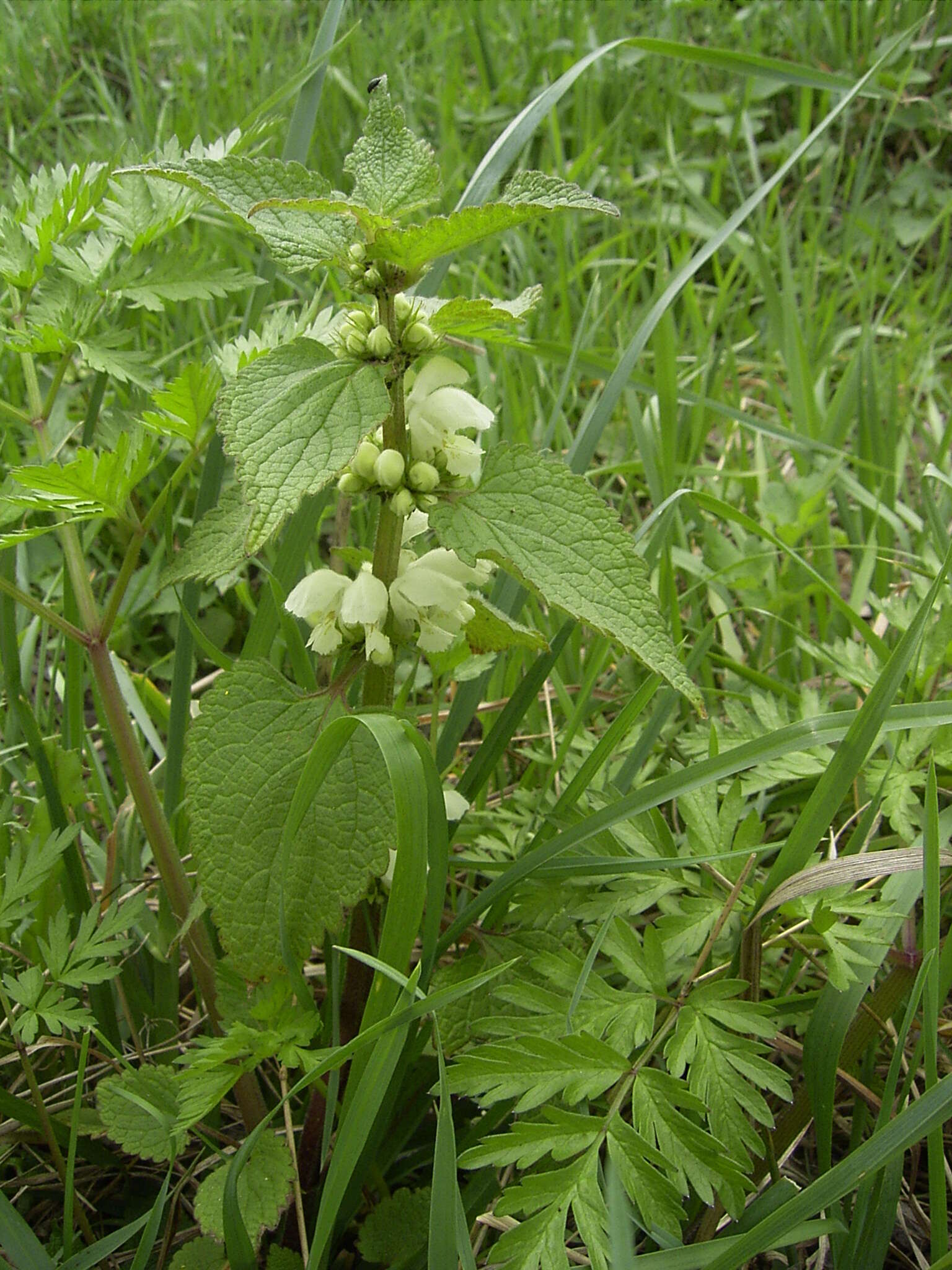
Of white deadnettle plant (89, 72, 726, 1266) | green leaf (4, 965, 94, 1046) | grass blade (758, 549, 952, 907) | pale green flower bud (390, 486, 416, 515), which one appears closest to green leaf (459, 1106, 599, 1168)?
white deadnettle plant (89, 72, 726, 1266)

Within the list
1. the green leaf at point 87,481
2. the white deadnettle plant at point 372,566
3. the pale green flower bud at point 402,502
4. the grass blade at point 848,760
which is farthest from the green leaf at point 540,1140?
the green leaf at point 87,481

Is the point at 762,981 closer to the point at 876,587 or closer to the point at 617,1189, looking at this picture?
the point at 617,1189

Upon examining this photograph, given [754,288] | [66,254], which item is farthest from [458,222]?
[754,288]

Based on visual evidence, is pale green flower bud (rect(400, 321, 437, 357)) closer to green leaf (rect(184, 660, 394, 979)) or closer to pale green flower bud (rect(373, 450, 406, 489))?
pale green flower bud (rect(373, 450, 406, 489))

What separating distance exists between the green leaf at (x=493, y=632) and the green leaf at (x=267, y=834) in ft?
0.59

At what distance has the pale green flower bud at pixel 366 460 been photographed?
0.86m

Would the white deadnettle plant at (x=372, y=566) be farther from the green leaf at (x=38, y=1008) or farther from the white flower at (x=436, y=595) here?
the green leaf at (x=38, y=1008)

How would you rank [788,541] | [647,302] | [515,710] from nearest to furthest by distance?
[515,710]
[788,541]
[647,302]

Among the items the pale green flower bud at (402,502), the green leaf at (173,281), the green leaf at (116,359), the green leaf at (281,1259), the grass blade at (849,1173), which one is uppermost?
the green leaf at (173,281)

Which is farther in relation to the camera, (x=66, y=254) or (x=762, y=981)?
(x=762, y=981)

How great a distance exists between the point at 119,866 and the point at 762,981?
0.72m

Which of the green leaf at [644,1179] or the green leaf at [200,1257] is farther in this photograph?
the green leaf at [200,1257]

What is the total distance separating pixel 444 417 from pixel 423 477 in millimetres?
52

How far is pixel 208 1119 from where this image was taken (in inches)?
43.0
